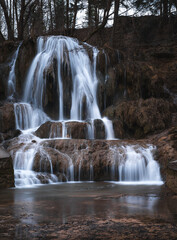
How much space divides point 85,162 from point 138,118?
4.39 metres

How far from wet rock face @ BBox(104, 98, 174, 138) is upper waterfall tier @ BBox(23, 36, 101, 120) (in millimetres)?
1562

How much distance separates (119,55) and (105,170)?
9.05 m

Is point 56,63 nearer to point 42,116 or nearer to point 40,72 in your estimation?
point 40,72

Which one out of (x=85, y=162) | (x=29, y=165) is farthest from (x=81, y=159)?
(x=29, y=165)

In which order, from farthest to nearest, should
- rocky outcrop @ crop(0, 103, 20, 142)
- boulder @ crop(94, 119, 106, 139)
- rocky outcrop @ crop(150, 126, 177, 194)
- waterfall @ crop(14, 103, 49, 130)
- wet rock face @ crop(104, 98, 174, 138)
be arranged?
waterfall @ crop(14, 103, 49, 130) < wet rock face @ crop(104, 98, 174, 138) < rocky outcrop @ crop(0, 103, 20, 142) < boulder @ crop(94, 119, 106, 139) < rocky outcrop @ crop(150, 126, 177, 194)

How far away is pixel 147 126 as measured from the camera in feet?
41.2

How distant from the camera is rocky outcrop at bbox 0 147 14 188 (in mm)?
7169

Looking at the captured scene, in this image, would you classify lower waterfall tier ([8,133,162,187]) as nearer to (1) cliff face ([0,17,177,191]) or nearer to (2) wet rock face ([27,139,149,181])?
(2) wet rock face ([27,139,149,181])

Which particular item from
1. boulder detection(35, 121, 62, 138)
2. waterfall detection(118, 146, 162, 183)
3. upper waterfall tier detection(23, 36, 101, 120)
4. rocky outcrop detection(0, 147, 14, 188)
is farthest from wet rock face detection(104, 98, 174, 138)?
rocky outcrop detection(0, 147, 14, 188)

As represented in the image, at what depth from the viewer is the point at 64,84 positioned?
48.6 ft

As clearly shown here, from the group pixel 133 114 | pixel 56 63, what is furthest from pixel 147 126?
pixel 56 63

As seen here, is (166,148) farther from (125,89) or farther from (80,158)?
(125,89)


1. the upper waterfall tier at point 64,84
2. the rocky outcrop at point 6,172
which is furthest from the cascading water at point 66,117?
the rocky outcrop at point 6,172

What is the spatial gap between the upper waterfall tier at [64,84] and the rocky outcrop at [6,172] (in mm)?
6801
